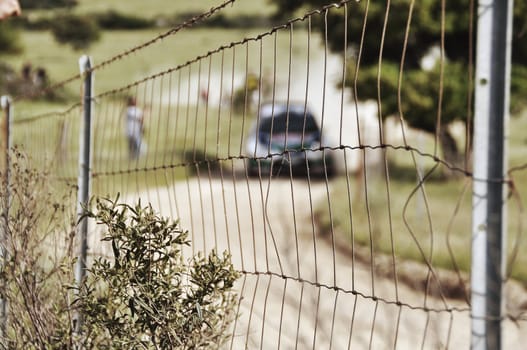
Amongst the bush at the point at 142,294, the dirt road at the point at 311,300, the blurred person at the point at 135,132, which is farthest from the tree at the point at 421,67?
the bush at the point at 142,294

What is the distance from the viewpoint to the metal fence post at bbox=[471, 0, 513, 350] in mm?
2084

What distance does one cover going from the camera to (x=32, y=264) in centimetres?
405

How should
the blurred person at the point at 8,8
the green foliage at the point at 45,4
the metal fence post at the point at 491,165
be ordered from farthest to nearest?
1. the green foliage at the point at 45,4
2. the blurred person at the point at 8,8
3. the metal fence post at the point at 491,165

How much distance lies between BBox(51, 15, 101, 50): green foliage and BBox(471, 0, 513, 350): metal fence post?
47.0 metres

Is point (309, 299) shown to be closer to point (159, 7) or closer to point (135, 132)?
point (135, 132)

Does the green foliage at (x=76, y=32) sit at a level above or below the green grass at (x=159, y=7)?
below

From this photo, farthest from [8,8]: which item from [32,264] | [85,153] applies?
[32,264]

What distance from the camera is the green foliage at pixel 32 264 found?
3.93m

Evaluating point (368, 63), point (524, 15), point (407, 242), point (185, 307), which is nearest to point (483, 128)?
point (185, 307)

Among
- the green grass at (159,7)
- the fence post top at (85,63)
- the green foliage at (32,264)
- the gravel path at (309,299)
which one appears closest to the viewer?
the green foliage at (32,264)

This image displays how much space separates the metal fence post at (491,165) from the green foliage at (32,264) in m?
1.98

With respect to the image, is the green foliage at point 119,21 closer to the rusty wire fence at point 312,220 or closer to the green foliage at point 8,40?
the green foliage at point 8,40

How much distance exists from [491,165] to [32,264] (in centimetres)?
251

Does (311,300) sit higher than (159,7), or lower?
lower
